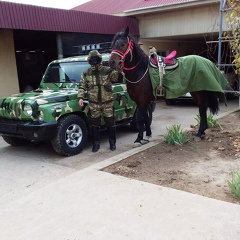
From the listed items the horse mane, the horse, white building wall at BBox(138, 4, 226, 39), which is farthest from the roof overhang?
the horse mane

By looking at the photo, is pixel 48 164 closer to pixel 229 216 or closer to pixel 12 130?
pixel 12 130

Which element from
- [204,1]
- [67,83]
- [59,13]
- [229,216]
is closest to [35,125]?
[67,83]

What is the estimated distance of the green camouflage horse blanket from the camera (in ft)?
17.6

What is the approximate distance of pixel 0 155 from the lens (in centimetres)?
572

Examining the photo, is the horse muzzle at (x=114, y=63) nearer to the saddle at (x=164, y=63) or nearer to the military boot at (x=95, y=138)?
the saddle at (x=164, y=63)

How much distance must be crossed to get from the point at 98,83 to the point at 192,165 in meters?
2.29

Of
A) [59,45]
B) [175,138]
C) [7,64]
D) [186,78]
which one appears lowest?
[175,138]

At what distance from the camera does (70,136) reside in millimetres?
5301

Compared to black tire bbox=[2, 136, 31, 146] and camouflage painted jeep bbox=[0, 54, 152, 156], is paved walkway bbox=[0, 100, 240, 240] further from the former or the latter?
black tire bbox=[2, 136, 31, 146]

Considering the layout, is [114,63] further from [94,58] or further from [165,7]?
[165,7]

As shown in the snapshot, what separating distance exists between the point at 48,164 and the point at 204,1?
29.2 feet

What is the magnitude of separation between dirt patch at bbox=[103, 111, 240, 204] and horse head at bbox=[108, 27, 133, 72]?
1.70 meters

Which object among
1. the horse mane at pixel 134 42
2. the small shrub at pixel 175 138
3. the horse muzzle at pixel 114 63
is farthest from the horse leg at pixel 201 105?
the horse muzzle at pixel 114 63

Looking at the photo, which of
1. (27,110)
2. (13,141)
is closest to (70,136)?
(27,110)
